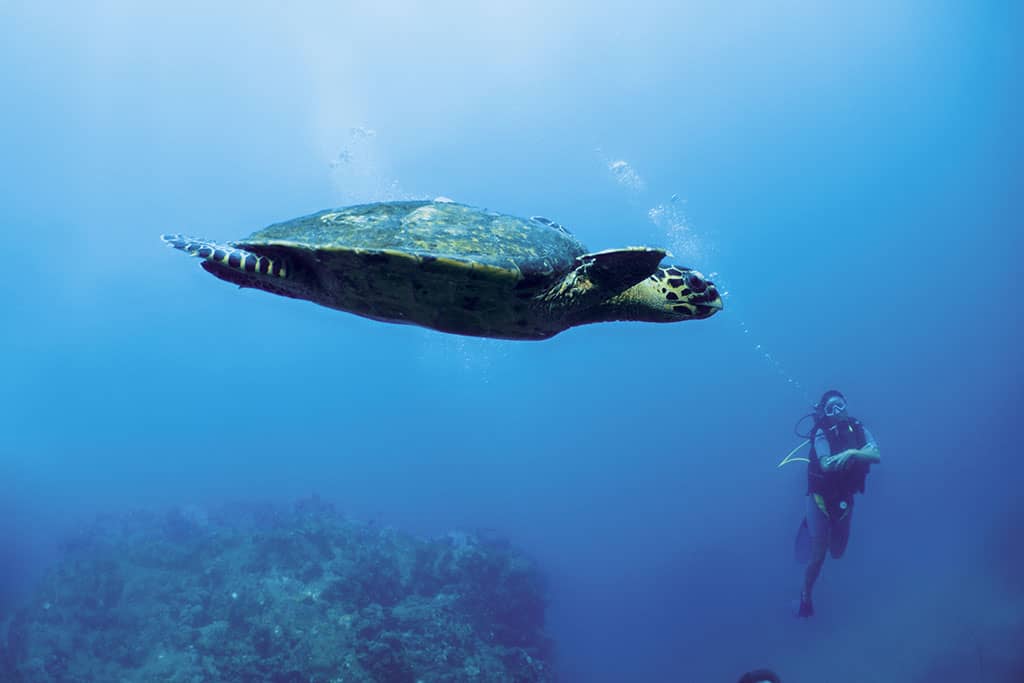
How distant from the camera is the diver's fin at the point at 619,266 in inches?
106

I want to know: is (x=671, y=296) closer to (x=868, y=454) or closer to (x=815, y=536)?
(x=868, y=454)

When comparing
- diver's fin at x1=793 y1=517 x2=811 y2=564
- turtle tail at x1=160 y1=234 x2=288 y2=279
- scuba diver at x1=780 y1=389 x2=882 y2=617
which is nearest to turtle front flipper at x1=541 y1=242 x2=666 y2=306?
turtle tail at x1=160 y1=234 x2=288 y2=279

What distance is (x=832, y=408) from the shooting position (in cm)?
1102

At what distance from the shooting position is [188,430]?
90.2m

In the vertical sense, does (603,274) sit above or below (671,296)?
below

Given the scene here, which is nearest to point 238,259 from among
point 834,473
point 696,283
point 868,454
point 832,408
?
point 696,283

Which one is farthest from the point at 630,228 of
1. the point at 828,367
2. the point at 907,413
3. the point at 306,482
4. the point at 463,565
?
the point at 463,565

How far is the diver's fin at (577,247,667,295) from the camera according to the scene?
270 centimetres

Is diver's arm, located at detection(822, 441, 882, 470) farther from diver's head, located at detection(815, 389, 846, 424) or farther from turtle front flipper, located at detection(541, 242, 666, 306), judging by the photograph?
turtle front flipper, located at detection(541, 242, 666, 306)

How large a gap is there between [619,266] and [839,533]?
12314 mm

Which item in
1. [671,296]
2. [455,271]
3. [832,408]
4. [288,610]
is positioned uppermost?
[832,408]

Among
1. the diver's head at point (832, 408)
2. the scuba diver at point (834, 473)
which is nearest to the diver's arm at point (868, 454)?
the scuba diver at point (834, 473)

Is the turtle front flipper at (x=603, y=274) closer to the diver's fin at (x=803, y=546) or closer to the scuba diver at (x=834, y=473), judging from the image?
the scuba diver at (x=834, y=473)

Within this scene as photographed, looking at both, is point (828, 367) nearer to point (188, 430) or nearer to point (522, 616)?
point (522, 616)
